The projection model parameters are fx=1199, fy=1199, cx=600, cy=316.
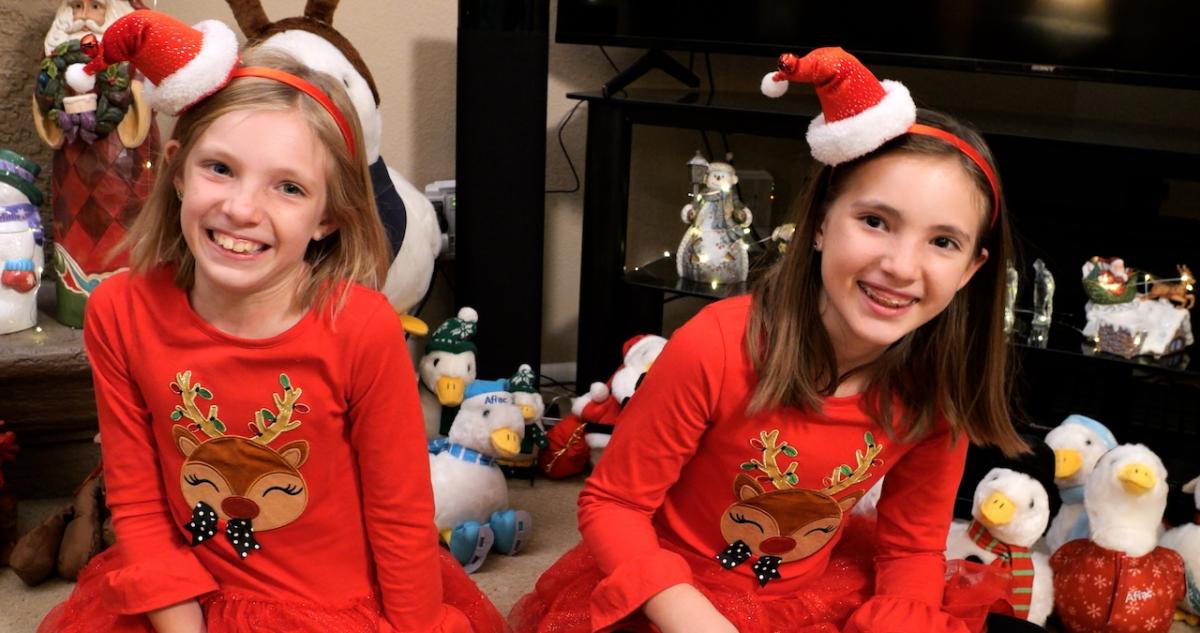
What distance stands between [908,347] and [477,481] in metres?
0.77

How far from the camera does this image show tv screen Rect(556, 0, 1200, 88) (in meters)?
1.94

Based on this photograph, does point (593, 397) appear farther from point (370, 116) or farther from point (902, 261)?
point (902, 261)

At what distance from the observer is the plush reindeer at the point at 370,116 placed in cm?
180

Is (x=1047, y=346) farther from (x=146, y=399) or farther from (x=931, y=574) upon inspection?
(x=146, y=399)

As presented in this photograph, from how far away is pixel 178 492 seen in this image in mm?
1193

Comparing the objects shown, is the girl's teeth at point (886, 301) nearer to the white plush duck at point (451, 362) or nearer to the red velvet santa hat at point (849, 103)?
the red velvet santa hat at point (849, 103)

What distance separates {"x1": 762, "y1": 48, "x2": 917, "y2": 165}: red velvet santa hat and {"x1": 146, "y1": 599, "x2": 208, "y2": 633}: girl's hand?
74cm

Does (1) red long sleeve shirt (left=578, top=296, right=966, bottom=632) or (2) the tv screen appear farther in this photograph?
(2) the tv screen

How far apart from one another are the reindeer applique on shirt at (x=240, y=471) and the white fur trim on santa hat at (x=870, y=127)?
0.55 m

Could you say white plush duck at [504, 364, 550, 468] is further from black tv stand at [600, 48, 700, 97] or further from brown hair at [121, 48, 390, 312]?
brown hair at [121, 48, 390, 312]

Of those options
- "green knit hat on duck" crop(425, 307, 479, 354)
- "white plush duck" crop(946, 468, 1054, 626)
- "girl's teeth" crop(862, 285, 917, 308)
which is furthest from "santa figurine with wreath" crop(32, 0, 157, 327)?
"white plush duck" crop(946, 468, 1054, 626)

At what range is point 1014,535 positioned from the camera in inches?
64.7

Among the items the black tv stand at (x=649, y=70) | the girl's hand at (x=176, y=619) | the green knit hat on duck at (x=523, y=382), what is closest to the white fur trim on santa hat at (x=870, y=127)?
the girl's hand at (x=176, y=619)

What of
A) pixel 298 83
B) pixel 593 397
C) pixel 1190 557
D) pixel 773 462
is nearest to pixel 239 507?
pixel 298 83
